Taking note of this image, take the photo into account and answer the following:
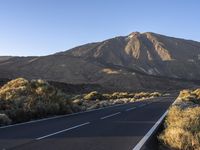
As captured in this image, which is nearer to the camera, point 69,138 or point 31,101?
point 69,138

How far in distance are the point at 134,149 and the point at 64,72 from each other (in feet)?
459

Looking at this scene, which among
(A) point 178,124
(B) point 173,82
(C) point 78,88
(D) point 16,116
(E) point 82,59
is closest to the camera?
(A) point 178,124

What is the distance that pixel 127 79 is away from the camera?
472ft

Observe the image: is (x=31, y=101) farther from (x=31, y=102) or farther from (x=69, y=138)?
(x=69, y=138)

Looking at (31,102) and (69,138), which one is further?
(31,102)

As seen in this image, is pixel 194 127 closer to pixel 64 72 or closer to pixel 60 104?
pixel 60 104

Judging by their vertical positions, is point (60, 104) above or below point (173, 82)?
above

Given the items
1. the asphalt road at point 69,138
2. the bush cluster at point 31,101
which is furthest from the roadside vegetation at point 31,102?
the asphalt road at point 69,138

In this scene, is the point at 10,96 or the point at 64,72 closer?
the point at 10,96

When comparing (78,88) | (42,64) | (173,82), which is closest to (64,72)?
(42,64)

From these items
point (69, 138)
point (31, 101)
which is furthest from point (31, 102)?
point (69, 138)

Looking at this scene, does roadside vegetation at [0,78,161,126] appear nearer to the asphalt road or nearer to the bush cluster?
the bush cluster

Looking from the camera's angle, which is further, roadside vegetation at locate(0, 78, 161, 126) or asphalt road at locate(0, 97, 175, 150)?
roadside vegetation at locate(0, 78, 161, 126)

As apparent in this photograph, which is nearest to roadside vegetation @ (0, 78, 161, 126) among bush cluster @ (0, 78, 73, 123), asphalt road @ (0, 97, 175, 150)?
bush cluster @ (0, 78, 73, 123)
